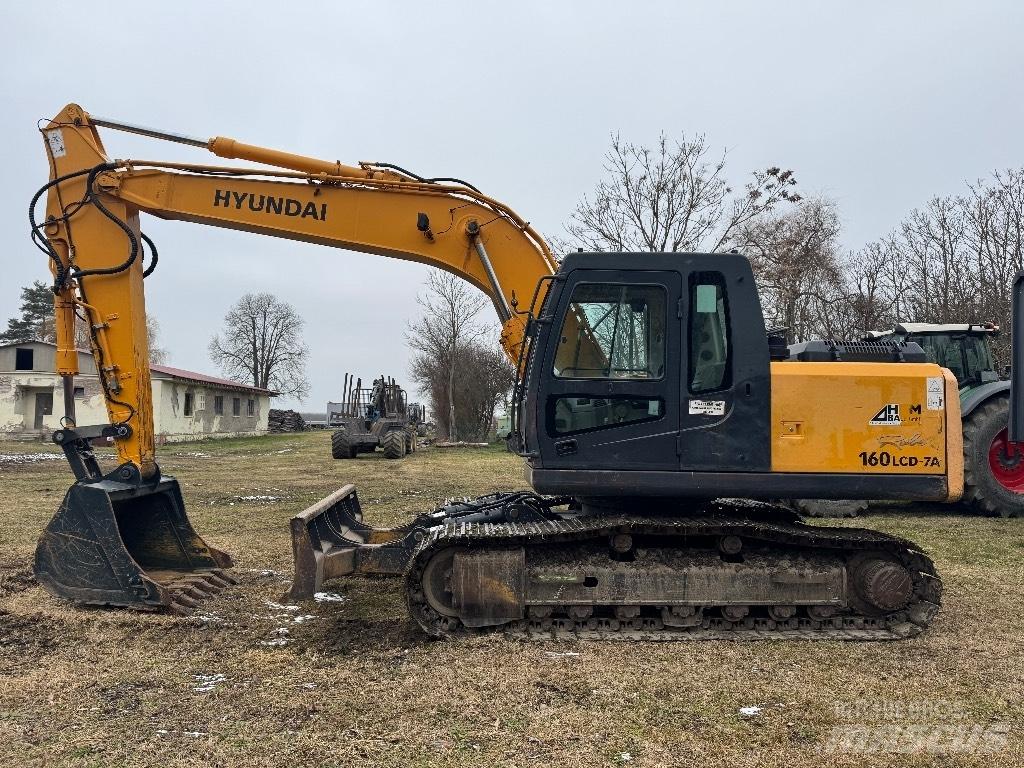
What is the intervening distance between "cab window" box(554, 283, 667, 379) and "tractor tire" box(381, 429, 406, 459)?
20.7m

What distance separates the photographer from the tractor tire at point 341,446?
81.5 feet

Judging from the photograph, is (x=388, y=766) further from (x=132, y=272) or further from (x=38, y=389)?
(x=38, y=389)

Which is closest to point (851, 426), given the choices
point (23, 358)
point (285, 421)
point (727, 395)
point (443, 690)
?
point (727, 395)

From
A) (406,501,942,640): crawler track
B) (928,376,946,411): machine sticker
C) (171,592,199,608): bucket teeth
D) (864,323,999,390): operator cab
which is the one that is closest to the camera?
(406,501,942,640): crawler track

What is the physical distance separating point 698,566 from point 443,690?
2001 millimetres

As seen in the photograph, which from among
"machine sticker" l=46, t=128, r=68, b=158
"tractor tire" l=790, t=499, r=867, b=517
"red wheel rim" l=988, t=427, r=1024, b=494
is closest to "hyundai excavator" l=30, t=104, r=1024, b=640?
"machine sticker" l=46, t=128, r=68, b=158

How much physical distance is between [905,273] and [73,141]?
29284 millimetres

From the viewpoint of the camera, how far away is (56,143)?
262 inches

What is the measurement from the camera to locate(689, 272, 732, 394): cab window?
5391 millimetres

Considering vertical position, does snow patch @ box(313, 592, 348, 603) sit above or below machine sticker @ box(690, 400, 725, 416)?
below

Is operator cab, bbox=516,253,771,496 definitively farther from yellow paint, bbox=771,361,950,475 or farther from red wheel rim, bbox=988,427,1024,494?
red wheel rim, bbox=988,427,1024,494

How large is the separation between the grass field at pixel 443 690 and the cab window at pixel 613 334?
1.88m

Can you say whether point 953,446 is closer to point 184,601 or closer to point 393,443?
point 184,601

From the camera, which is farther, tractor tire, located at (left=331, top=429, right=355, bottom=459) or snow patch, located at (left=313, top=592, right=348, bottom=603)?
tractor tire, located at (left=331, top=429, right=355, bottom=459)
